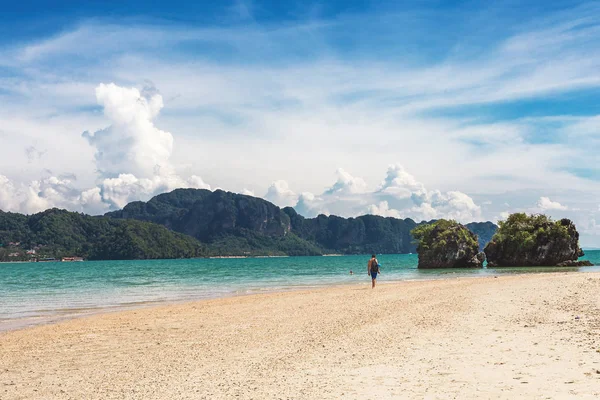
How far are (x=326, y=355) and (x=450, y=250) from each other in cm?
6835

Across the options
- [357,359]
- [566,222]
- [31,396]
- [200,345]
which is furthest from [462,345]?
[566,222]

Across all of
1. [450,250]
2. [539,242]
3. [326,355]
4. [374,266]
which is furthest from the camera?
[450,250]

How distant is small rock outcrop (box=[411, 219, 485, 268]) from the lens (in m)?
76.1

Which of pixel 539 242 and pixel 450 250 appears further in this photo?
pixel 450 250

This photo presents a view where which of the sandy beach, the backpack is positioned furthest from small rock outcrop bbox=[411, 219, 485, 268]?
the sandy beach

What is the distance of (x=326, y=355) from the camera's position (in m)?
12.0

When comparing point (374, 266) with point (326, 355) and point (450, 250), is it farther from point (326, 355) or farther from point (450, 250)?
point (450, 250)

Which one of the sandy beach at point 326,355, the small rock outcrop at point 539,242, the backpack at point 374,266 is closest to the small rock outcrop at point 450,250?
the small rock outcrop at point 539,242

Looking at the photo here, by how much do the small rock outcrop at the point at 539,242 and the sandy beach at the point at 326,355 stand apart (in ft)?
175

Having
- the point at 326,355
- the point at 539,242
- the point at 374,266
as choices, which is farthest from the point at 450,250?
the point at 326,355

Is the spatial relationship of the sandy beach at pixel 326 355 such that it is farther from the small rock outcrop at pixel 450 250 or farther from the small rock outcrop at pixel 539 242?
the small rock outcrop at pixel 450 250

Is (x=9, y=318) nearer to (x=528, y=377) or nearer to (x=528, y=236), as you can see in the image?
(x=528, y=377)

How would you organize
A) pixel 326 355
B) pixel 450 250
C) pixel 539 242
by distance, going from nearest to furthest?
pixel 326 355 → pixel 539 242 → pixel 450 250

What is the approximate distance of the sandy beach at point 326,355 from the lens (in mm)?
9000
